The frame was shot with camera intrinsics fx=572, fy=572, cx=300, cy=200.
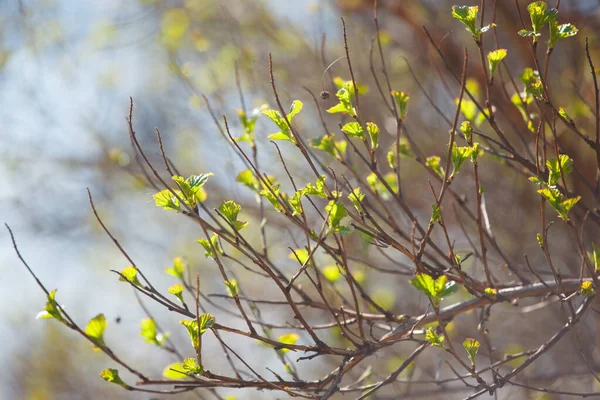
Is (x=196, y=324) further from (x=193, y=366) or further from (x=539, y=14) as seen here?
(x=539, y=14)

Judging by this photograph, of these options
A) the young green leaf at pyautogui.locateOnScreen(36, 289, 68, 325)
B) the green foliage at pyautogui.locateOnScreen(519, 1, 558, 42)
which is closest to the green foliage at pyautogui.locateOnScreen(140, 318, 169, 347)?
the young green leaf at pyautogui.locateOnScreen(36, 289, 68, 325)

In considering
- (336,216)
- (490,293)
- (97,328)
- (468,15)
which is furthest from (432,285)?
(97,328)

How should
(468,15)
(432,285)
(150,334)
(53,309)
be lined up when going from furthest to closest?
1. (150,334)
2. (53,309)
3. (468,15)
4. (432,285)

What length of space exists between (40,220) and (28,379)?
1.81 metres

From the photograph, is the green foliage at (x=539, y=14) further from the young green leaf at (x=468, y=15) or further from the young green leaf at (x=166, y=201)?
the young green leaf at (x=166, y=201)

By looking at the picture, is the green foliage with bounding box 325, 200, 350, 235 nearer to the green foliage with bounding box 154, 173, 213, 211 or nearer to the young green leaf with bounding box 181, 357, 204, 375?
the green foliage with bounding box 154, 173, 213, 211

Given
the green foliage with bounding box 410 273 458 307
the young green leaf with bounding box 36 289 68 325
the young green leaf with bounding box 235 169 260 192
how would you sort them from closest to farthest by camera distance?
the green foliage with bounding box 410 273 458 307
the young green leaf with bounding box 36 289 68 325
the young green leaf with bounding box 235 169 260 192

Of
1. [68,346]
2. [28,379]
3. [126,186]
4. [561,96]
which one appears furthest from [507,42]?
[28,379]

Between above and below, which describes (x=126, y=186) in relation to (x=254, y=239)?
above

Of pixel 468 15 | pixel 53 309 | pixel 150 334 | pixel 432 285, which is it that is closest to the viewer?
pixel 432 285

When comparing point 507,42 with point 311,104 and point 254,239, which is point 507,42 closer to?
point 311,104

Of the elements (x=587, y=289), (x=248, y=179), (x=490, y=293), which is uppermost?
(x=248, y=179)

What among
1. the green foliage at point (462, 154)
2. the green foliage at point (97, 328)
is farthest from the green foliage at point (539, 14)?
the green foliage at point (97, 328)

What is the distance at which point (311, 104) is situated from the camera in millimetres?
4109
